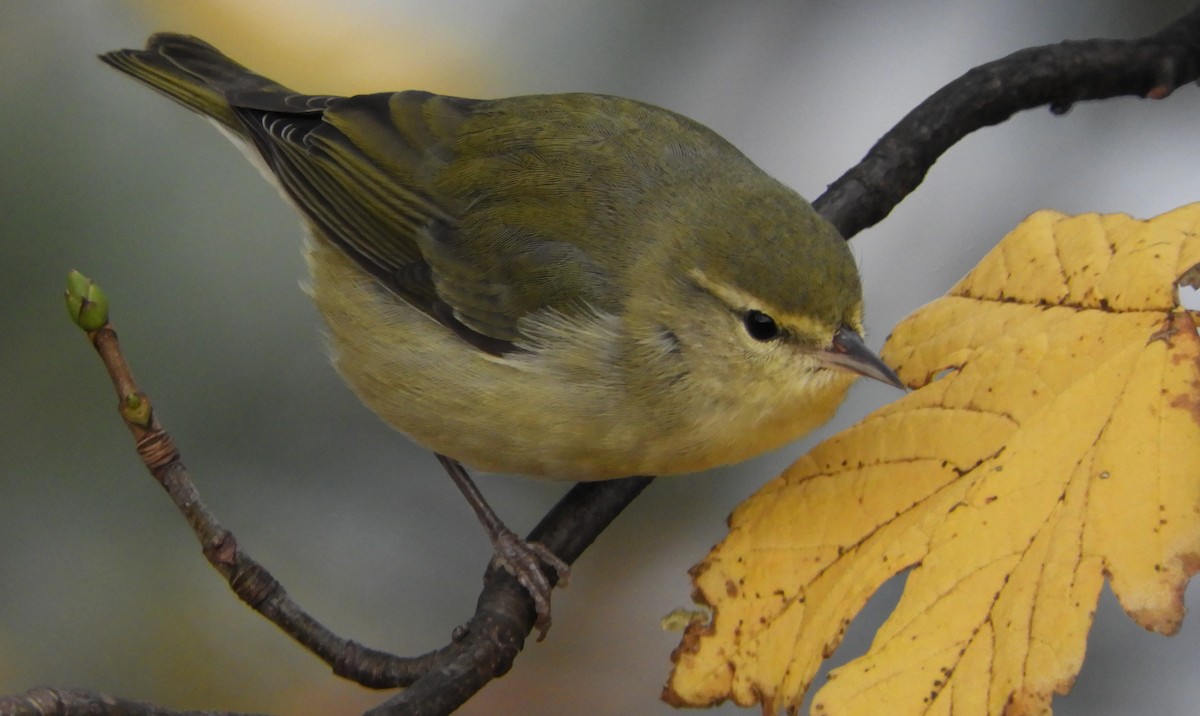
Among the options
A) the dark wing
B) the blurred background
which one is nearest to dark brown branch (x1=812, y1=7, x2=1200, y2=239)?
the dark wing

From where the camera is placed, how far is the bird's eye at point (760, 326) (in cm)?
241

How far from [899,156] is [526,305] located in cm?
94

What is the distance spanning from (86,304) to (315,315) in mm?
1835

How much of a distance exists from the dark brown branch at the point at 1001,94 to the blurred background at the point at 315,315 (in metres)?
0.86

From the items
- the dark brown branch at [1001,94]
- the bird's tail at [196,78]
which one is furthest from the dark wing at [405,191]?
the dark brown branch at [1001,94]

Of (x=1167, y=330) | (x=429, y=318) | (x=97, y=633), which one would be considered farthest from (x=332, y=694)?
(x=1167, y=330)

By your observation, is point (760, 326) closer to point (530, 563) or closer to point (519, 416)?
point (519, 416)

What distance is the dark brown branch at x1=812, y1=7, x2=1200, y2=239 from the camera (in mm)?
2941

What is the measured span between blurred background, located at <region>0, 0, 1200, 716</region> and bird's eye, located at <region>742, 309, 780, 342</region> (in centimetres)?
121

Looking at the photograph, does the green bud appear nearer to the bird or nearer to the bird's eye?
the bird

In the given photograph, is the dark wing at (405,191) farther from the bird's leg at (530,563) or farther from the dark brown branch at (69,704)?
the dark brown branch at (69,704)

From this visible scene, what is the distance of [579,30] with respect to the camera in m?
4.37

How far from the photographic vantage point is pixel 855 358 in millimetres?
2314

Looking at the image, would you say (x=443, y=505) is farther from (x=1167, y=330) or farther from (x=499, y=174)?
(x=1167, y=330)
